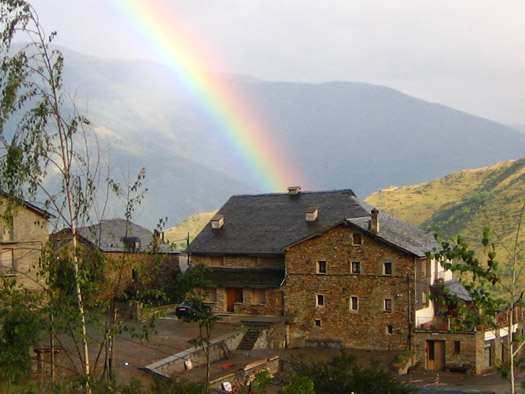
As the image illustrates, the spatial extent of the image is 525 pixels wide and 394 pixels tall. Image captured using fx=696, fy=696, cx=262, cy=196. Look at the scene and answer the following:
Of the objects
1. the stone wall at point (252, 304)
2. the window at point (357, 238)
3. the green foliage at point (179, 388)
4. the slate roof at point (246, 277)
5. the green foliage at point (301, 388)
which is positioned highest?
the window at point (357, 238)

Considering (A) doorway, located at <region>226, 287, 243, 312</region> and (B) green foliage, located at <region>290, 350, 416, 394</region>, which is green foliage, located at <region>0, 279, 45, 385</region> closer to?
(B) green foliage, located at <region>290, 350, 416, 394</region>

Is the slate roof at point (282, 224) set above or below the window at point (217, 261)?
above

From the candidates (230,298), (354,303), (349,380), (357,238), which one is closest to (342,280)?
(354,303)

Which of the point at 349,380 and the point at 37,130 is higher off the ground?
the point at 37,130

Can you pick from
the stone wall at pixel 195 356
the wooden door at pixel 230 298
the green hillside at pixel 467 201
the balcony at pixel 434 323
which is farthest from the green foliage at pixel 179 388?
the green hillside at pixel 467 201

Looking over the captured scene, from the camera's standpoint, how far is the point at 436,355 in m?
35.4

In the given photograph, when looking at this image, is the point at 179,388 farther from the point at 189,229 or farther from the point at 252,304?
the point at 189,229

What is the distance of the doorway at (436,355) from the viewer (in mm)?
35222

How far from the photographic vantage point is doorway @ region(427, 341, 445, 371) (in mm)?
35222

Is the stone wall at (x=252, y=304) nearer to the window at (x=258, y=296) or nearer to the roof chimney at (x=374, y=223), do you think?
the window at (x=258, y=296)

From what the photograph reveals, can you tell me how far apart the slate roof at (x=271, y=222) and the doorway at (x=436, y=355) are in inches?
332

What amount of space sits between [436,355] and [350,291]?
545cm

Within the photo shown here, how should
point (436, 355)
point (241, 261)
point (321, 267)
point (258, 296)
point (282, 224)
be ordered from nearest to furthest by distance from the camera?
point (436, 355), point (321, 267), point (258, 296), point (241, 261), point (282, 224)

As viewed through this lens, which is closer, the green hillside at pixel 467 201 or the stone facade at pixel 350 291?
the stone facade at pixel 350 291
